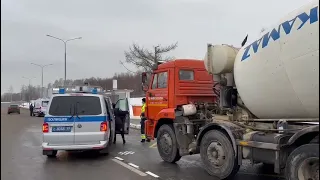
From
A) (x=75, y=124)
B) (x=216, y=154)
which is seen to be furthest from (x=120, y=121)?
(x=216, y=154)

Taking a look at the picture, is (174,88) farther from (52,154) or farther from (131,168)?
(52,154)

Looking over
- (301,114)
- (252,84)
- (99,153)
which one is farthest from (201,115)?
(99,153)

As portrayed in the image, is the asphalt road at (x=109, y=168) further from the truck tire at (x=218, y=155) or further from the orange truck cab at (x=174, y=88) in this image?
the orange truck cab at (x=174, y=88)

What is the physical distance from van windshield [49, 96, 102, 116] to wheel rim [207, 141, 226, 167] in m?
3.87

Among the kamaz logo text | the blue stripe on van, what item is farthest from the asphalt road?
the kamaz logo text

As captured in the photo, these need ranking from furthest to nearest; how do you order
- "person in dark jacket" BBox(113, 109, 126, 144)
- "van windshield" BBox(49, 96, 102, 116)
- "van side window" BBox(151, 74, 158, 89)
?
1. "person in dark jacket" BBox(113, 109, 126, 144)
2. "van windshield" BBox(49, 96, 102, 116)
3. "van side window" BBox(151, 74, 158, 89)

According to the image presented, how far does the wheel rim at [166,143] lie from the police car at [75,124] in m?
1.67

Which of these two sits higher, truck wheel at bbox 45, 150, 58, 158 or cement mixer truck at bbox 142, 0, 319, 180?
cement mixer truck at bbox 142, 0, 319, 180

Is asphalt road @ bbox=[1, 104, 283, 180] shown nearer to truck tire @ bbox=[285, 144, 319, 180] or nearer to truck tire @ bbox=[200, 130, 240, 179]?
truck tire @ bbox=[200, 130, 240, 179]

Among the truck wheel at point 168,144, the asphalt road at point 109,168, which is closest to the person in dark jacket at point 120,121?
the asphalt road at point 109,168

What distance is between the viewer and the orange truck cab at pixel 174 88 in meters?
9.05

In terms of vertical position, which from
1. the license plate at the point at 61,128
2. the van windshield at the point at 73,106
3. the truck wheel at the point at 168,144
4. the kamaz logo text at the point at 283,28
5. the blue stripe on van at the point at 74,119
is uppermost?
the kamaz logo text at the point at 283,28

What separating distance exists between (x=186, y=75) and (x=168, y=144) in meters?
1.83

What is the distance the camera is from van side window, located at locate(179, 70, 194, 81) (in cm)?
917
